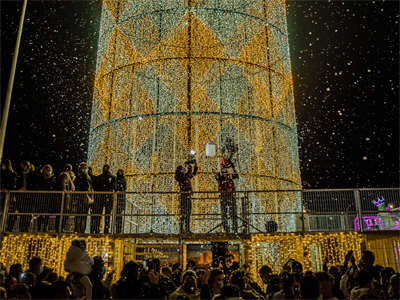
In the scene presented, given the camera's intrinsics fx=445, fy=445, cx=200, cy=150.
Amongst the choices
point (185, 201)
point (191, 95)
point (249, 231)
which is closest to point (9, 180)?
point (185, 201)

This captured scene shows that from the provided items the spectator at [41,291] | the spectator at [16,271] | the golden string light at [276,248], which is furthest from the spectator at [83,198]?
the spectator at [41,291]

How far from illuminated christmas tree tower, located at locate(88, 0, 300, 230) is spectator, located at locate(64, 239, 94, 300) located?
9701 millimetres

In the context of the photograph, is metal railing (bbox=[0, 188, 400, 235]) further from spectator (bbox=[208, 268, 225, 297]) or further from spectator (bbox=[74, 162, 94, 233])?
spectator (bbox=[208, 268, 225, 297])

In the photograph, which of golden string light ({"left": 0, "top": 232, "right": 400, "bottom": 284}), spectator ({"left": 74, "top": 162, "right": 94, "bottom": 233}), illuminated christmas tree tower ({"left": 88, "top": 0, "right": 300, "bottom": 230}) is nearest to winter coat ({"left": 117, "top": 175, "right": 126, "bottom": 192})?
spectator ({"left": 74, "top": 162, "right": 94, "bottom": 233})

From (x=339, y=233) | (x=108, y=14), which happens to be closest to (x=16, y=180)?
(x=339, y=233)

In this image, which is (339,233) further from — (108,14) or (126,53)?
(108,14)

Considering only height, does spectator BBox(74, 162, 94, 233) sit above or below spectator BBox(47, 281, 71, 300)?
above

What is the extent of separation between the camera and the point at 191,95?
52.3 ft

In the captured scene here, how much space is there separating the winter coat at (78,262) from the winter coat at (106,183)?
5.87m

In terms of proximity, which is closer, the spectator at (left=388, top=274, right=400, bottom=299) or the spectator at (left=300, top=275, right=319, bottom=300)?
the spectator at (left=300, top=275, right=319, bottom=300)

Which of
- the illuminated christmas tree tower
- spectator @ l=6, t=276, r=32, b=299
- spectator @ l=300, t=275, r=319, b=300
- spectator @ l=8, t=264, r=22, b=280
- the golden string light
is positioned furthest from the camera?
the illuminated christmas tree tower

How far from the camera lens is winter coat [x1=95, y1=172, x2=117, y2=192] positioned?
1110 centimetres

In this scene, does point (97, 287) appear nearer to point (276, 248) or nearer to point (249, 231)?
point (249, 231)

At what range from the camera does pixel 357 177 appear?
71.3 ft
